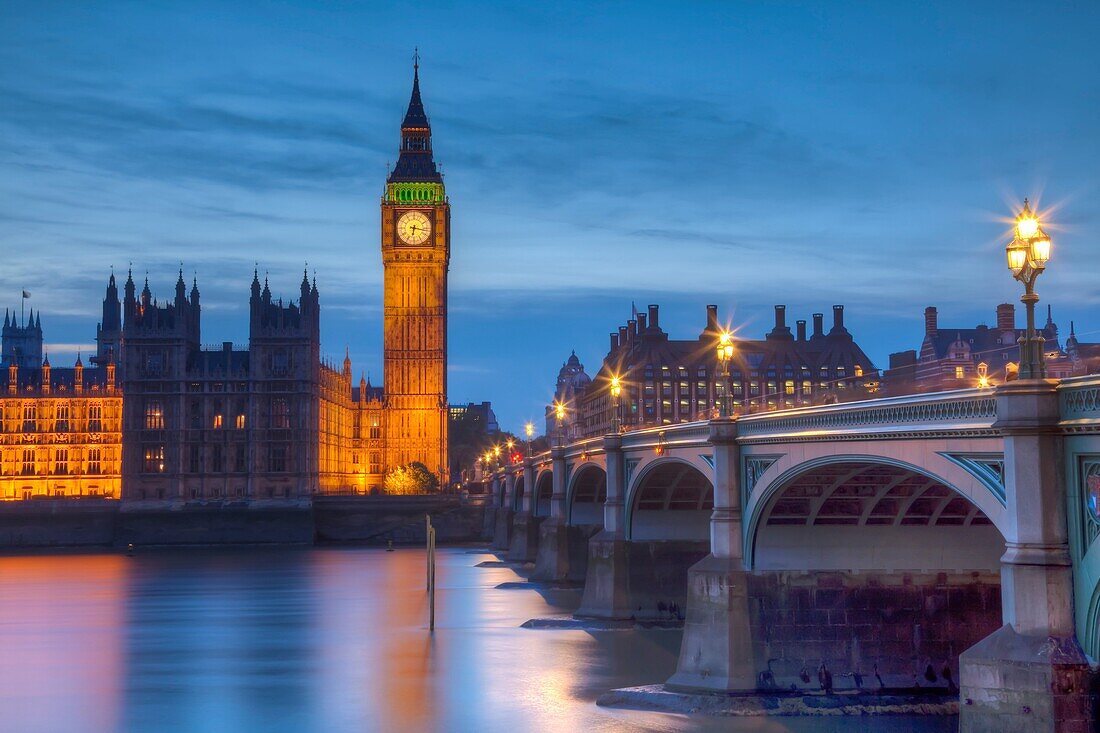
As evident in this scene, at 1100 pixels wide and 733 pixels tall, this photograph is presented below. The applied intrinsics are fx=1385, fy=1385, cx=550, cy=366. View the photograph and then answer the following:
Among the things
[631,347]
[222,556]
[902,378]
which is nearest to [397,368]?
[631,347]

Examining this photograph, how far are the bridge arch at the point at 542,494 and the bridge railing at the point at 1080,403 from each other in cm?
6336

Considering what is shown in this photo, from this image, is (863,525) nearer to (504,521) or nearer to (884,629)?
(884,629)

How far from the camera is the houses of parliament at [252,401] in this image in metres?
151

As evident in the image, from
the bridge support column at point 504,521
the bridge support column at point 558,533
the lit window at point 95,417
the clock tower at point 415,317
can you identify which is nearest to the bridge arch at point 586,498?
the bridge support column at point 558,533

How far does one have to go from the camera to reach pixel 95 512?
446 ft

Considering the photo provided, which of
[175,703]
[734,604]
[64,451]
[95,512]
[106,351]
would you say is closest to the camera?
[734,604]

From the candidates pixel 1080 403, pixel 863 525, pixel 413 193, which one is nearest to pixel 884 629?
pixel 863 525

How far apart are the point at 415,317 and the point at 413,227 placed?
39.2 ft

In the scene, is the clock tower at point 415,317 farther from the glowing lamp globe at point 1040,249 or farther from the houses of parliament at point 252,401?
the glowing lamp globe at point 1040,249

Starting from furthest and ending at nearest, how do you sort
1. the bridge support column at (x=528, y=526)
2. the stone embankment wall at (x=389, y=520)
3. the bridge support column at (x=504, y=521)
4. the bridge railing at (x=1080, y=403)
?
the stone embankment wall at (x=389, y=520) < the bridge support column at (x=504, y=521) < the bridge support column at (x=528, y=526) < the bridge railing at (x=1080, y=403)

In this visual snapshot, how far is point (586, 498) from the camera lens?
246 feet

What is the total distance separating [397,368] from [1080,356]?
152 m

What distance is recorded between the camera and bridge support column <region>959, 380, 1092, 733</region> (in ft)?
70.7

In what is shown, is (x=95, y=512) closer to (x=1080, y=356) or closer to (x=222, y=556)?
(x=222, y=556)
